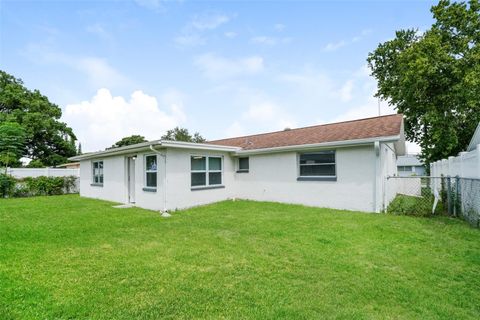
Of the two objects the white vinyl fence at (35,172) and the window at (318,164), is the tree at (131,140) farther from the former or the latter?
the window at (318,164)

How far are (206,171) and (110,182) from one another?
5626 millimetres

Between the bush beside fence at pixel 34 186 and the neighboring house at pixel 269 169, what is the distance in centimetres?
586

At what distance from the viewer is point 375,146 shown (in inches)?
344

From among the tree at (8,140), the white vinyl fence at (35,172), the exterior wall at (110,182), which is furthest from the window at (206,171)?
the tree at (8,140)

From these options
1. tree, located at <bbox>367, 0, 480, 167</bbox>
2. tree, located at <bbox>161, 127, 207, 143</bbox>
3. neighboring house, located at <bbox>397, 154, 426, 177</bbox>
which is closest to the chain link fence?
tree, located at <bbox>367, 0, 480, 167</bbox>

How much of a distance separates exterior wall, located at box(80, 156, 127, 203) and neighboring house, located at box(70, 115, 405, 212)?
49 mm

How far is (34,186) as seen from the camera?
52.6 feet

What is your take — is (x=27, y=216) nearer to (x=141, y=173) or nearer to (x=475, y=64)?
(x=141, y=173)

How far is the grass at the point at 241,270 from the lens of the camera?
2.98 metres

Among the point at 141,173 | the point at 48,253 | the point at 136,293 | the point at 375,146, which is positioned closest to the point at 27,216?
the point at 141,173

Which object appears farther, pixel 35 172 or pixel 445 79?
pixel 35 172

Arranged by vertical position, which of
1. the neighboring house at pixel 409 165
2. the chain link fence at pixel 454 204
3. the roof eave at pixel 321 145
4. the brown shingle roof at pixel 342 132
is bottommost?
the chain link fence at pixel 454 204

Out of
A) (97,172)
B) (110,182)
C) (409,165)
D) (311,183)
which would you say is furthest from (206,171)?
(409,165)

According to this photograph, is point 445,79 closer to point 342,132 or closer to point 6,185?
point 342,132
